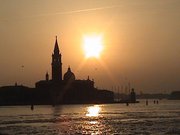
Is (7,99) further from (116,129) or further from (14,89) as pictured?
(116,129)

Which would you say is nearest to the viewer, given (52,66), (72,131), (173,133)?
(173,133)

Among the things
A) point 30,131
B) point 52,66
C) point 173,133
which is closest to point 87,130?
point 30,131

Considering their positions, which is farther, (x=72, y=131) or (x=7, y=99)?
(x=7, y=99)

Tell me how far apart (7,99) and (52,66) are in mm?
21362

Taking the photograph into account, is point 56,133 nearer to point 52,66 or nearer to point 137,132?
point 137,132

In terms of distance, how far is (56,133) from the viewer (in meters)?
51.6

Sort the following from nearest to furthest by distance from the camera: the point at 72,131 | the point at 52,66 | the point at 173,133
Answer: the point at 173,133 < the point at 72,131 < the point at 52,66

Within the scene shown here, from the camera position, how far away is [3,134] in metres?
50.8

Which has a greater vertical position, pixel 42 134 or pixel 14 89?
pixel 14 89

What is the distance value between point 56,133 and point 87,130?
435 cm

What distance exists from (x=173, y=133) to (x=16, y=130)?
51.8 feet

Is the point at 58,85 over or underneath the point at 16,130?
over

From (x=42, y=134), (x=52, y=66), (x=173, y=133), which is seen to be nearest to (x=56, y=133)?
(x=42, y=134)

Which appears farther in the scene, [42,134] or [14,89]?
[14,89]
